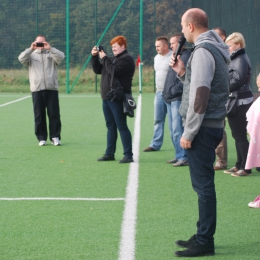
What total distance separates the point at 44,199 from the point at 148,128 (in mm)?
7173

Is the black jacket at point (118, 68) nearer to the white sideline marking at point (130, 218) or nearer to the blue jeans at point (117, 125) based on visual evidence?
the blue jeans at point (117, 125)

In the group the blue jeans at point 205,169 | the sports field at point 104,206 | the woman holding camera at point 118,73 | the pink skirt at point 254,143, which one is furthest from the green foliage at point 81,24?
the blue jeans at point 205,169

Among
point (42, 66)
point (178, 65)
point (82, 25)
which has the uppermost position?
point (178, 65)

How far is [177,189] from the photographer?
8.01 meters

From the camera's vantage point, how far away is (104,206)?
23.2ft

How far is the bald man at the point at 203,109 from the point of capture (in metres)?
5.16

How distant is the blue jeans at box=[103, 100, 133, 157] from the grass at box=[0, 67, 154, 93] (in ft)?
52.3

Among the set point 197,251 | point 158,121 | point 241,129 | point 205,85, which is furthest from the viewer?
point 158,121

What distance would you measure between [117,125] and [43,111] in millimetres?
2483

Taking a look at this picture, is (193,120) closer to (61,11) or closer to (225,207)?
(225,207)

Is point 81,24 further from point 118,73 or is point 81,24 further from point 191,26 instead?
point 191,26

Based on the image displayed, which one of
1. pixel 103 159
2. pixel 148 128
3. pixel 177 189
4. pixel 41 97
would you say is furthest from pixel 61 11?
pixel 177 189

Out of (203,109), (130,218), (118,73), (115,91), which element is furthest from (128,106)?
(203,109)

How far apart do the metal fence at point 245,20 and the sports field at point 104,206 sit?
307 cm
